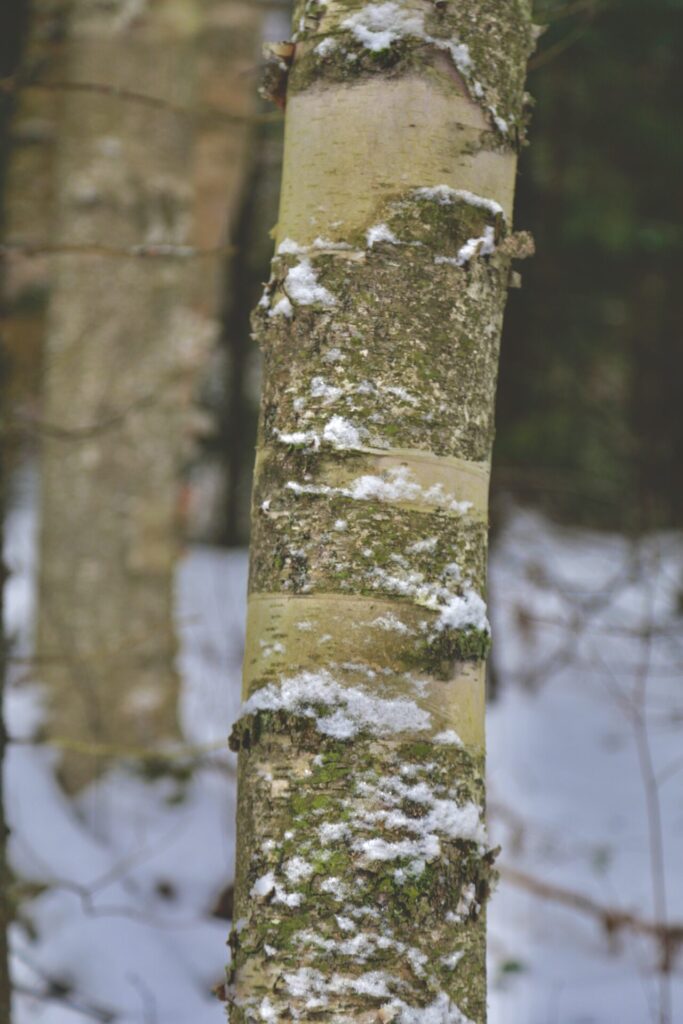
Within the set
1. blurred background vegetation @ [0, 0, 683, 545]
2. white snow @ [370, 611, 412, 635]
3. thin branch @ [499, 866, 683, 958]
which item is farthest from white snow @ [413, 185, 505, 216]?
blurred background vegetation @ [0, 0, 683, 545]

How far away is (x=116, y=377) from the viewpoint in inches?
172

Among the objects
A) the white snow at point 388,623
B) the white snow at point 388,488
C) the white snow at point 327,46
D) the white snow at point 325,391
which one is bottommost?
the white snow at point 388,623

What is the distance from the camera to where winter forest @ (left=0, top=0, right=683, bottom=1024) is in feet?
3.74

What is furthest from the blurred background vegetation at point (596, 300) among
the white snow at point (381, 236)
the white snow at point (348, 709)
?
the white snow at point (348, 709)

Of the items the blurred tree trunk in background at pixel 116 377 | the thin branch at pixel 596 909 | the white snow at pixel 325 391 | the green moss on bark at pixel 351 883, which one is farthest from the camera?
the blurred tree trunk in background at pixel 116 377

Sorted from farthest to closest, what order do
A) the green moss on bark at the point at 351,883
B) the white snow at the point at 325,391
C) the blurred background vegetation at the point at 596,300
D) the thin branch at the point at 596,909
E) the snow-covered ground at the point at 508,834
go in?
the blurred background vegetation at the point at 596,300 → the thin branch at the point at 596,909 → the snow-covered ground at the point at 508,834 → the white snow at the point at 325,391 → the green moss on bark at the point at 351,883

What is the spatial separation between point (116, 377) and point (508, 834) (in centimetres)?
291

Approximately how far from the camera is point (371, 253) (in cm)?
121

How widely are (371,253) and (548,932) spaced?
357cm

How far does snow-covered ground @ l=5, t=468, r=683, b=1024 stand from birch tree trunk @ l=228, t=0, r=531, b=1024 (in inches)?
50.3

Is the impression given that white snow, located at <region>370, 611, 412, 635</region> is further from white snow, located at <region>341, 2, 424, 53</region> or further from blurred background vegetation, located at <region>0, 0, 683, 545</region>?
blurred background vegetation, located at <region>0, 0, 683, 545</region>

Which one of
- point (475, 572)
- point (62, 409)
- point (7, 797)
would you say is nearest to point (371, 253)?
point (475, 572)

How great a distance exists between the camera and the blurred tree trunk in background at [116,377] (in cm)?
426

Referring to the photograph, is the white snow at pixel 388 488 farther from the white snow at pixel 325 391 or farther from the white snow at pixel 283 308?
the white snow at pixel 283 308
